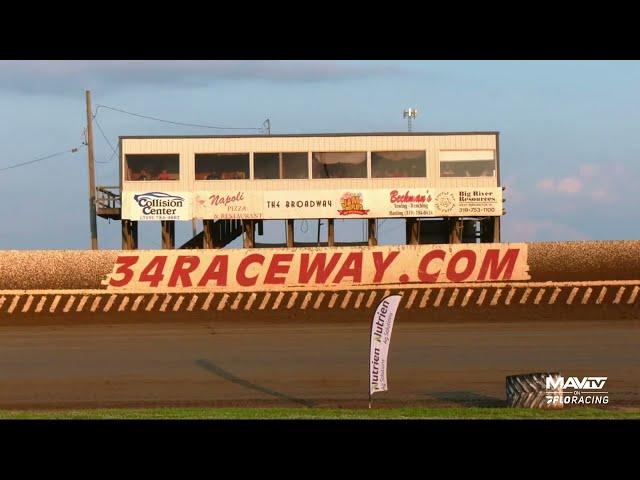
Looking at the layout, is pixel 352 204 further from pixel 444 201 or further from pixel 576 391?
pixel 576 391

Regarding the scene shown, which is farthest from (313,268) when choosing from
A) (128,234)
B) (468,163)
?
(128,234)

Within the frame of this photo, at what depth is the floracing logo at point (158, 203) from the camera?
37.5 m

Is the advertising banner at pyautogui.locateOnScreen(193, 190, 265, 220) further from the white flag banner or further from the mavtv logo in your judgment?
the white flag banner

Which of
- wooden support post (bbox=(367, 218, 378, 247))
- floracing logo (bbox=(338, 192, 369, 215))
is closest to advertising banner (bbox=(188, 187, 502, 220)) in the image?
floracing logo (bbox=(338, 192, 369, 215))

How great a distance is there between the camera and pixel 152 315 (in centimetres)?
2664

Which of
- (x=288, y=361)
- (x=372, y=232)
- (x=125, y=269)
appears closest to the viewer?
(x=288, y=361)

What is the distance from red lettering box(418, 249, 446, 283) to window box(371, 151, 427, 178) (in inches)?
426

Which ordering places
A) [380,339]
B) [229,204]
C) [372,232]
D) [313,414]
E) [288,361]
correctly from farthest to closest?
[372,232]
[229,204]
[288,361]
[380,339]
[313,414]

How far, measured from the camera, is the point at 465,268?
27484mm

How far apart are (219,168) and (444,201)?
30.4ft

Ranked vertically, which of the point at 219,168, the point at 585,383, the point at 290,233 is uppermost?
the point at 219,168

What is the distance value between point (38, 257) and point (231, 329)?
764cm
